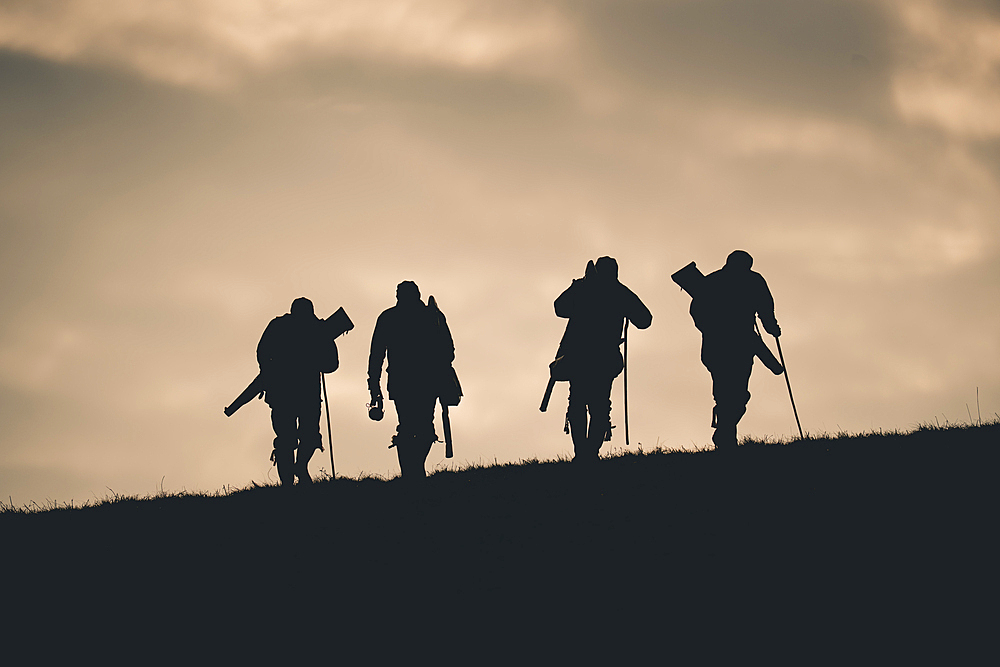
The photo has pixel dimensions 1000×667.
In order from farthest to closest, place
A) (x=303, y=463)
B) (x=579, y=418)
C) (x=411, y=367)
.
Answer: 1. (x=303, y=463)
2. (x=411, y=367)
3. (x=579, y=418)

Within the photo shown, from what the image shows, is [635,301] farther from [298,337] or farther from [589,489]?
[298,337]

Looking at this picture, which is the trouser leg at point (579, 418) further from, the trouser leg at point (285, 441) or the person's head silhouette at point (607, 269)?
the trouser leg at point (285, 441)

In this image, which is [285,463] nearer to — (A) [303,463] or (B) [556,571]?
(A) [303,463]

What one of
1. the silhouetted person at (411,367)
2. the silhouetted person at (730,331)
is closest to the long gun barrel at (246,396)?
the silhouetted person at (411,367)

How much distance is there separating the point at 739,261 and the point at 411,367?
18.8 feet

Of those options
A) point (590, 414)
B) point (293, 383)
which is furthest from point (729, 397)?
point (293, 383)

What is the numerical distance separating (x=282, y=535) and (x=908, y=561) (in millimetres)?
7049

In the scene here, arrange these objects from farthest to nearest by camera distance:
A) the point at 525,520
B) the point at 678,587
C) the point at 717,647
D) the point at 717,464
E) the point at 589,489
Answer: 1. the point at 717,464
2. the point at 589,489
3. the point at 525,520
4. the point at 678,587
5. the point at 717,647

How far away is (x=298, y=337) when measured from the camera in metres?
15.3

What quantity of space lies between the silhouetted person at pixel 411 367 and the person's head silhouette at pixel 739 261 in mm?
4884

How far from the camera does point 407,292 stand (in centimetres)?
1477

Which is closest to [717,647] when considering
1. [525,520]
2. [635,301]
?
[525,520]

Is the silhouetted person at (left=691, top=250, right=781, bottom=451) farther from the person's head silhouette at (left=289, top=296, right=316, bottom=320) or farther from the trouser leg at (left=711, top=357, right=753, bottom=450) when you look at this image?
the person's head silhouette at (left=289, top=296, right=316, bottom=320)

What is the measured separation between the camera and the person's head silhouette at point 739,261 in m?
14.8
